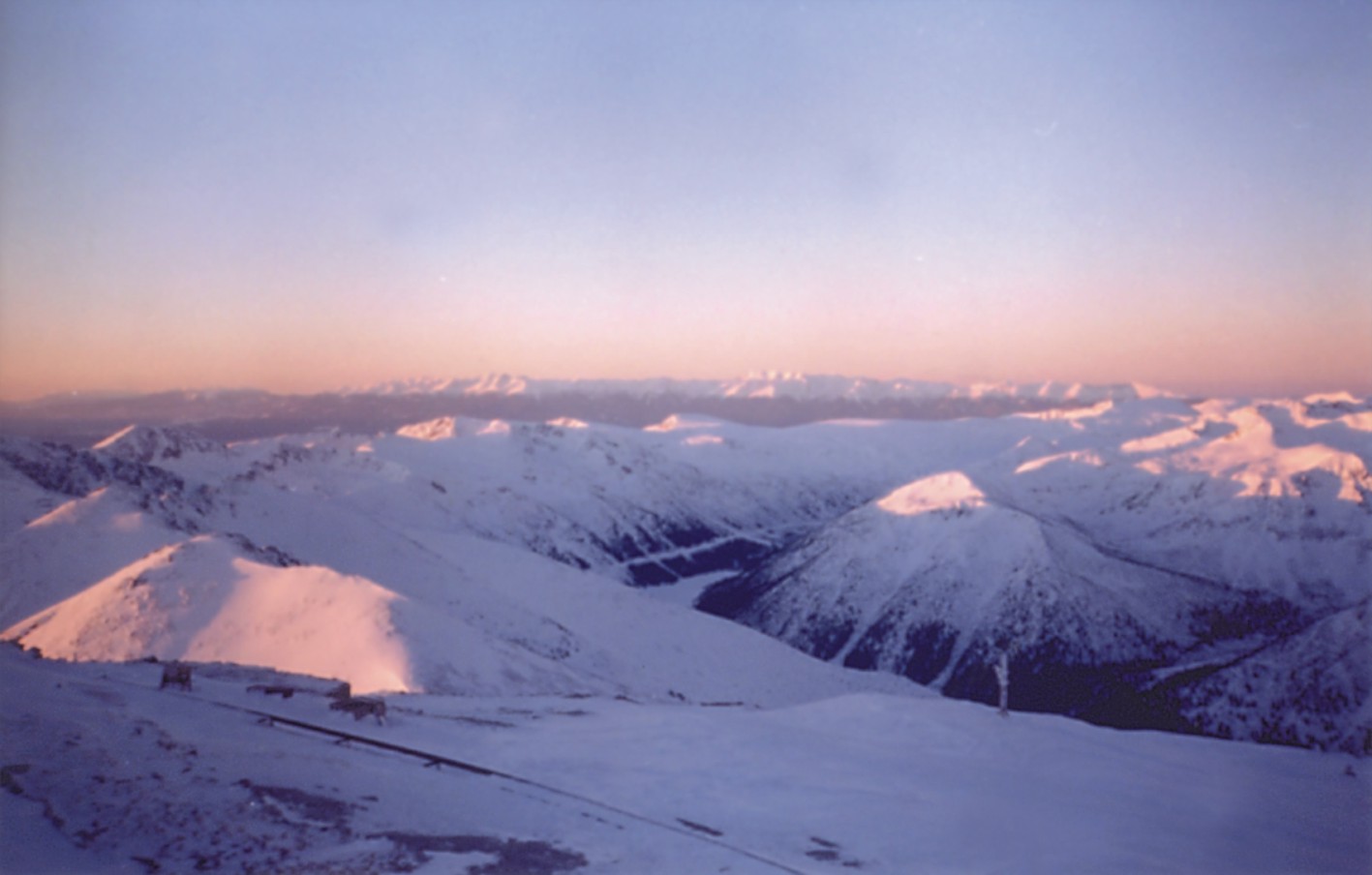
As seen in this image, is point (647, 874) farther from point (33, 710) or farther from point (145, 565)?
point (145, 565)

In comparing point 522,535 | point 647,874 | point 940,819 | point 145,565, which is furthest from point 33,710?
point 522,535

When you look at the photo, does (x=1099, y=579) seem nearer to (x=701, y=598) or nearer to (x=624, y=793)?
(x=701, y=598)

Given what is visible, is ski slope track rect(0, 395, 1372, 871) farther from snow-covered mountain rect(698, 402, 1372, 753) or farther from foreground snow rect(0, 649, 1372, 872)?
snow-covered mountain rect(698, 402, 1372, 753)

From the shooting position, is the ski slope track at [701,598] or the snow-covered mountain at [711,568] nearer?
the ski slope track at [701,598]

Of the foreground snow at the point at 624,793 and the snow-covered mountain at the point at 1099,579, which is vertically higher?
the foreground snow at the point at 624,793

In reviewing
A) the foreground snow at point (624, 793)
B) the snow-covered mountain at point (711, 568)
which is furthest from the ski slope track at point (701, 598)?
the snow-covered mountain at point (711, 568)

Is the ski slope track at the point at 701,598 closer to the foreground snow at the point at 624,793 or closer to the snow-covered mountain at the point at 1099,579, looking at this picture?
the foreground snow at the point at 624,793
